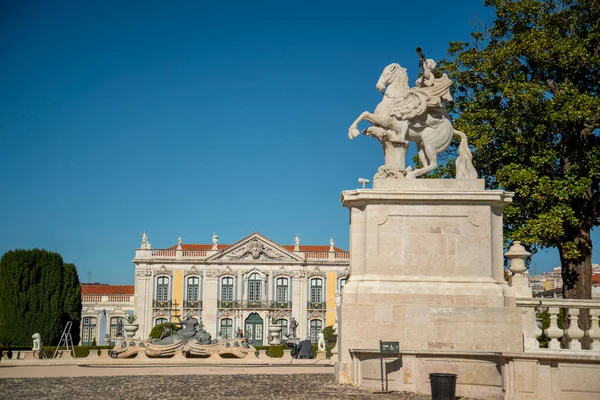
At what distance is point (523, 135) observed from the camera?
18547mm

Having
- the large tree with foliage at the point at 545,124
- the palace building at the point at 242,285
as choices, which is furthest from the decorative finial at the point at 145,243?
the large tree with foliage at the point at 545,124

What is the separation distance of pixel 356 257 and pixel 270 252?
55.7 metres

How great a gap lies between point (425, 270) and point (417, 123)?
2.34 meters

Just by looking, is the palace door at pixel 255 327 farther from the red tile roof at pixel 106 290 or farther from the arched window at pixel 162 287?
the red tile roof at pixel 106 290

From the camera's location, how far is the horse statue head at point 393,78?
447 inches

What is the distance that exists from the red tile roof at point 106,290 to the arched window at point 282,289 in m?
14.1

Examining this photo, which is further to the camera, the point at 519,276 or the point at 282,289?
the point at 282,289

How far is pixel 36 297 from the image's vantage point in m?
42.4

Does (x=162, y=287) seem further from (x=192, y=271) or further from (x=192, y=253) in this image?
(x=192, y=253)

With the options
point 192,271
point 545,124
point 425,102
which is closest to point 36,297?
point 192,271

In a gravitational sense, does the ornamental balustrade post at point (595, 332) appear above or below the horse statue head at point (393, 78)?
below

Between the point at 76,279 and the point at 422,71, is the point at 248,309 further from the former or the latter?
the point at 422,71

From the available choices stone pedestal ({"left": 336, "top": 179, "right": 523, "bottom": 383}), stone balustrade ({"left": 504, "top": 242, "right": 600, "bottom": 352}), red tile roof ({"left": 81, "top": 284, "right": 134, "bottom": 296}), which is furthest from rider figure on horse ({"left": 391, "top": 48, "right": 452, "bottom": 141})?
red tile roof ({"left": 81, "top": 284, "right": 134, "bottom": 296})

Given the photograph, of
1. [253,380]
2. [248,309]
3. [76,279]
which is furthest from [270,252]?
[253,380]
